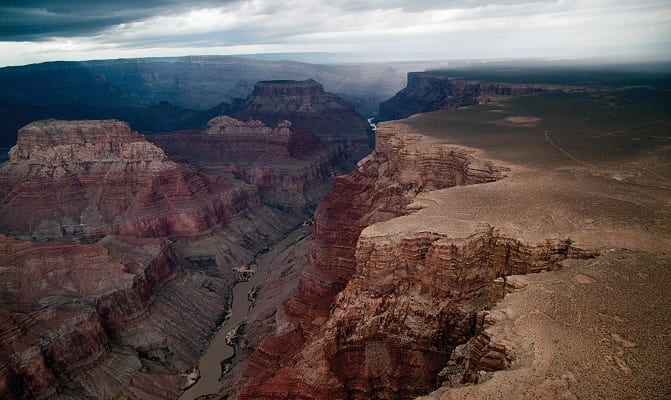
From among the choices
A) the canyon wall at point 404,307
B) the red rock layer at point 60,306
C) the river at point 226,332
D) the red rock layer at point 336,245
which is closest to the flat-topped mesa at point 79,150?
the red rock layer at point 60,306

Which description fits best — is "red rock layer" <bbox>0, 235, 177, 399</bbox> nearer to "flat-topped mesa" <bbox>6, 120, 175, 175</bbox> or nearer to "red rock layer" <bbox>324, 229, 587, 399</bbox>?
"flat-topped mesa" <bbox>6, 120, 175, 175</bbox>

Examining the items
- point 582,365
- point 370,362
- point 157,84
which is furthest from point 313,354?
point 157,84

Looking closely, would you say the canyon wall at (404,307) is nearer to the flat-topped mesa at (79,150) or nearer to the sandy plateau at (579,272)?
the sandy plateau at (579,272)

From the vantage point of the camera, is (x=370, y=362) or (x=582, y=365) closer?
(x=582, y=365)

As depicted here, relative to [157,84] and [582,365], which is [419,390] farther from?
[157,84]

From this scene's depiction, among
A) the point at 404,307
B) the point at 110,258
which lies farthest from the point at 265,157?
the point at 404,307

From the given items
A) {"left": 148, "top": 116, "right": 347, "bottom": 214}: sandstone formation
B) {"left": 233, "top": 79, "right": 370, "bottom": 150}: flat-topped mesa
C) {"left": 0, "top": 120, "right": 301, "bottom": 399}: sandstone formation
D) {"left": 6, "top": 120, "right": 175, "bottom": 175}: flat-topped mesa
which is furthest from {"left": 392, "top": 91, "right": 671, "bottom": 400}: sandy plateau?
{"left": 233, "top": 79, "right": 370, "bottom": 150}: flat-topped mesa
